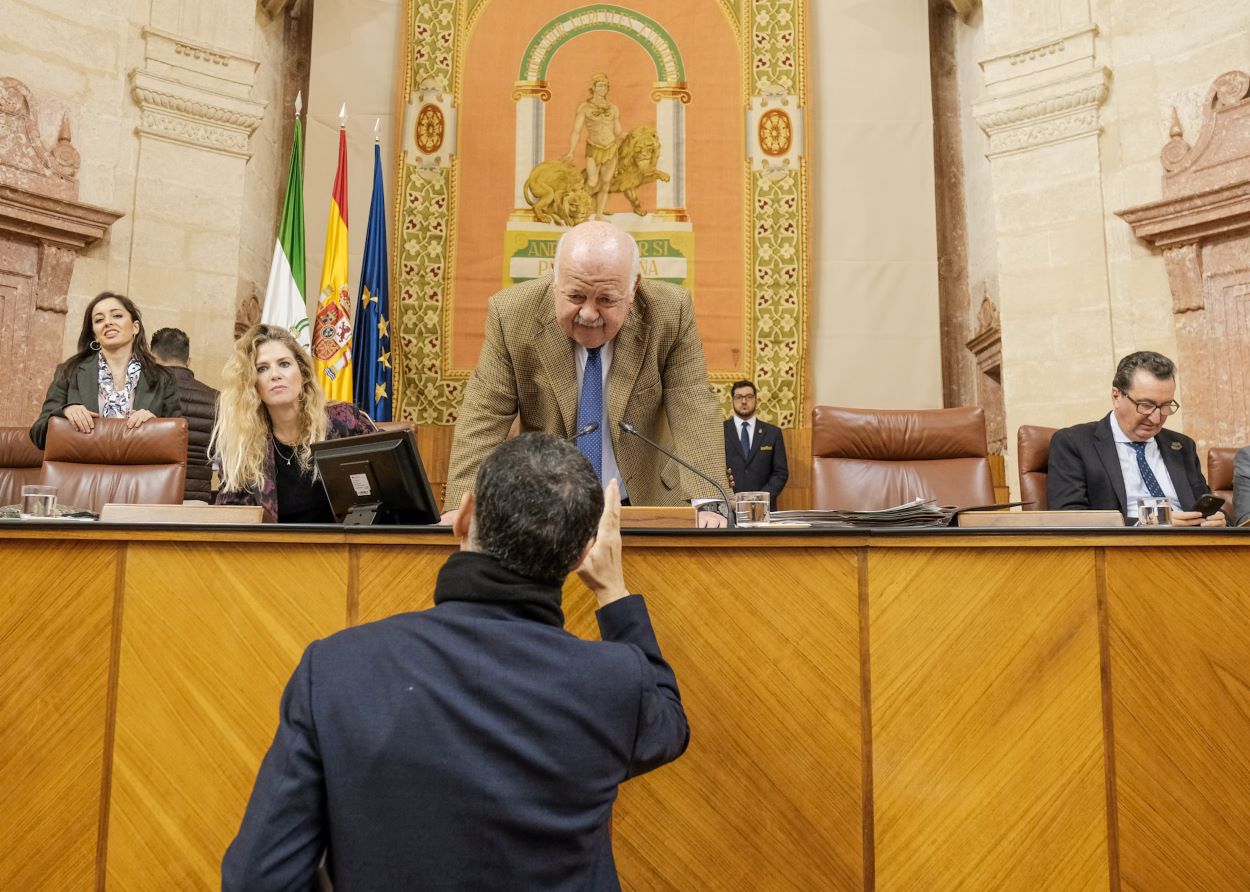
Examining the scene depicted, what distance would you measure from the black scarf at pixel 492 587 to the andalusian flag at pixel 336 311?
4066 mm

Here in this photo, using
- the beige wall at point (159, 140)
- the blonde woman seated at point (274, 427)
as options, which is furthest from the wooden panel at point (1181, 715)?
the beige wall at point (159, 140)

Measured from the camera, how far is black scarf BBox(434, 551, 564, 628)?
1.03 metres

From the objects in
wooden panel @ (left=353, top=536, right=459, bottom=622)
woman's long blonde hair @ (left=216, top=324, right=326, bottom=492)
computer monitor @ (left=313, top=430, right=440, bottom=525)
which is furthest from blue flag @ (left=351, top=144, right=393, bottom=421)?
wooden panel @ (left=353, top=536, right=459, bottom=622)

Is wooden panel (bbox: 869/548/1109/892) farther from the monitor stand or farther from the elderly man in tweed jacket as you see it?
the monitor stand

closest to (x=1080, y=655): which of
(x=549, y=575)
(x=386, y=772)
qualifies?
(x=549, y=575)

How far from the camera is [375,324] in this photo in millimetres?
5375

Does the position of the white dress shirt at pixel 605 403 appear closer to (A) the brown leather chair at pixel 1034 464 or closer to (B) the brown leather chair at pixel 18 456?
(A) the brown leather chair at pixel 1034 464

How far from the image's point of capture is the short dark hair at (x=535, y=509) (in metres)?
1.05

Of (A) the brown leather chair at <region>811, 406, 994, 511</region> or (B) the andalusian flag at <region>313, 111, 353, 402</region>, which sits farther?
(B) the andalusian flag at <region>313, 111, 353, 402</region>

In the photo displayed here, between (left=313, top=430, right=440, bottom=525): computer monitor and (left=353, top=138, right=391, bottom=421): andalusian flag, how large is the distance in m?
3.26

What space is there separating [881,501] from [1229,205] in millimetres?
2573

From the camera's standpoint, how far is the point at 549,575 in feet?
3.52

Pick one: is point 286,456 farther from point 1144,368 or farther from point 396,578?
point 1144,368

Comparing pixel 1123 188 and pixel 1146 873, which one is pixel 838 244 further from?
pixel 1146 873
